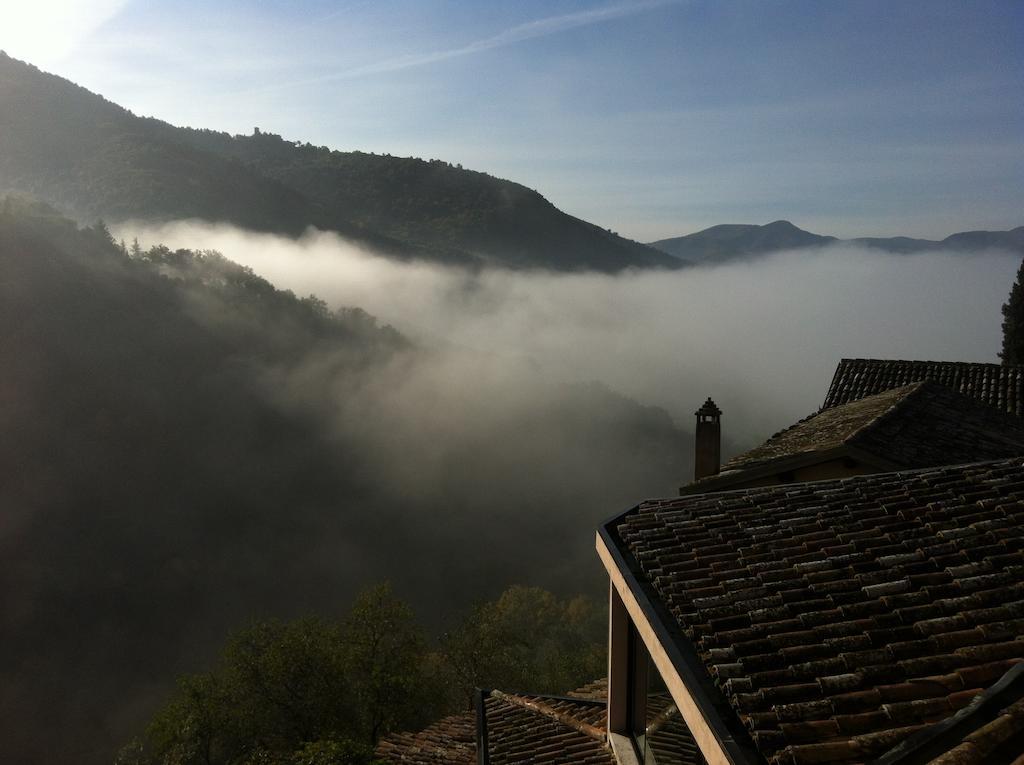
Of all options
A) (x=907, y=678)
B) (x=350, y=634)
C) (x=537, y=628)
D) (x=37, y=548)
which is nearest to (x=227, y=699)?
(x=350, y=634)

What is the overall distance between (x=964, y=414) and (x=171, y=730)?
82.5 ft

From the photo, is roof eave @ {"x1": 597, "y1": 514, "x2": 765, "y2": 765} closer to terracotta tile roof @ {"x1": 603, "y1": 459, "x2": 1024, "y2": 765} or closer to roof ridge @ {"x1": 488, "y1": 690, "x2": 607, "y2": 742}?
terracotta tile roof @ {"x1": 603, "y1": 459, "x2": 1024, "y2": 765}

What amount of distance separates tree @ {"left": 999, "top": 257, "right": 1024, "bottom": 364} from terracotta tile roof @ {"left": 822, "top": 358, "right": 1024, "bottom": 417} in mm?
13537

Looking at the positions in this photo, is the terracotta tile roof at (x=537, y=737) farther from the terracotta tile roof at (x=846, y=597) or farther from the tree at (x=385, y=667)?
the tree at (x=385, y=667)

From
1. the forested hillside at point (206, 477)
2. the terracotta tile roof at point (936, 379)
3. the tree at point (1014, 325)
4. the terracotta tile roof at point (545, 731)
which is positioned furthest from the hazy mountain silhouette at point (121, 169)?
the terracotta tile roof at point (545, 731)

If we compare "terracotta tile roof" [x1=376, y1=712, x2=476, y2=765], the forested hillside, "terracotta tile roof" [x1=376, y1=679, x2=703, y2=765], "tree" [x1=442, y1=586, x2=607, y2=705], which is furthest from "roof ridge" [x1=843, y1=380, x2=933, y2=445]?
the forested hillside

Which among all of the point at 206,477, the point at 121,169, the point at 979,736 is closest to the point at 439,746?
the point at 979,736

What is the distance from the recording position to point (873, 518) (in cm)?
617

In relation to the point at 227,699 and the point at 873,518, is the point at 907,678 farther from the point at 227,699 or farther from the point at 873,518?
the point at 227,699

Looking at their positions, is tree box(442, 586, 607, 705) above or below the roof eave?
below

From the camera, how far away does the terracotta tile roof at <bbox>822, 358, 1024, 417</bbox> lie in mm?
18531

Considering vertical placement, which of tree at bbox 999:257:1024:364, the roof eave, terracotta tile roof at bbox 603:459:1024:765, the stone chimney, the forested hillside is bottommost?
the forested hillside

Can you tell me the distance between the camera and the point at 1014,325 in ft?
103

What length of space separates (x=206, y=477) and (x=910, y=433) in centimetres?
6964
